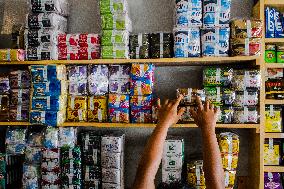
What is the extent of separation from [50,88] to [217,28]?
1481 millimetres

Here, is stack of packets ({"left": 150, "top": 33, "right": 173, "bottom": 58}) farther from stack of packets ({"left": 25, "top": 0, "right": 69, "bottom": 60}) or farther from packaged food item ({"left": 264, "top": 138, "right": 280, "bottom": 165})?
packaged food item ({"left": 264, "top": 138, "right": 280, "bottom": 165})

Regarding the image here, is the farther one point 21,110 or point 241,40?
point 21,110

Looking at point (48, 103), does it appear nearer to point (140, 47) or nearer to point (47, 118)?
point (47, 118)

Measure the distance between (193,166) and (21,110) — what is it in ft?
5.17

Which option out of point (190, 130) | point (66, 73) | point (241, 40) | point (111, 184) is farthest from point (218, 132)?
point (66, 73)

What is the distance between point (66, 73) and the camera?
309 centimetres

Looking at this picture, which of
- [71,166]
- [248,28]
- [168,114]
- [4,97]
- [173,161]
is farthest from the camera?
[4,97]

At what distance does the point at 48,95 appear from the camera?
2.99 meters

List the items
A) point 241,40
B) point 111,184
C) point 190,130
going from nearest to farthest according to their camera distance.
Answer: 1. point 241,40
2. point 111,184
3. point 190,130

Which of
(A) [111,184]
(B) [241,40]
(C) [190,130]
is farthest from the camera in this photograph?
(C) [190,130]

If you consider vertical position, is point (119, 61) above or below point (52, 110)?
above

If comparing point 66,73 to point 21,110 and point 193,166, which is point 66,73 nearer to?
point 21,110

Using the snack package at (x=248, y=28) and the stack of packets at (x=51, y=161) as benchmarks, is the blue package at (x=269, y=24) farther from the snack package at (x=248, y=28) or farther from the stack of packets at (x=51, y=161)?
the stack of packets at (x=51, y=161)

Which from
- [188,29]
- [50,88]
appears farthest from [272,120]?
[50,88]
